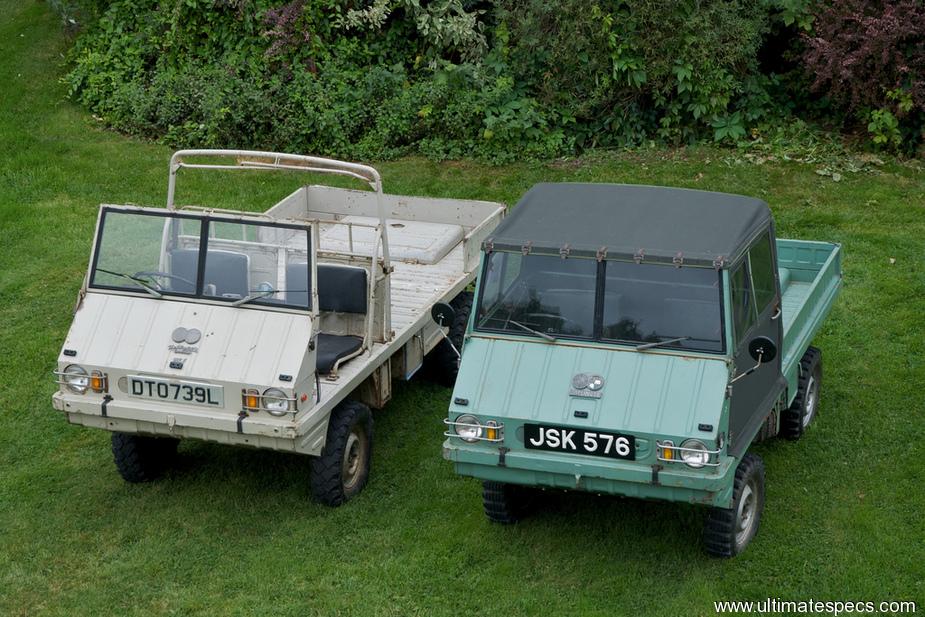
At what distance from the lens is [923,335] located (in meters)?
11.0

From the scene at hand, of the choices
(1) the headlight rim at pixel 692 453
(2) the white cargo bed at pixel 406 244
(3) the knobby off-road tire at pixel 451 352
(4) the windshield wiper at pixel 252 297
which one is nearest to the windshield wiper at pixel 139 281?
(4) the windshield wiper at pixel 252 297

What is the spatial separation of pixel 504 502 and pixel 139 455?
2.72 meters

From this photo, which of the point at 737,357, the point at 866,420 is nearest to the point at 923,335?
the point at 866,420

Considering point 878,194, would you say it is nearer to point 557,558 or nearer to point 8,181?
point 557,558

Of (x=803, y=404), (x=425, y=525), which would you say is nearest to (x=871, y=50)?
(x=803, y=404)

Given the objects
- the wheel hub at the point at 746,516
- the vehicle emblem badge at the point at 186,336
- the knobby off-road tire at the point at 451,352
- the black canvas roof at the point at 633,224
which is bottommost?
the knobby off-road tire at the point at 451,352

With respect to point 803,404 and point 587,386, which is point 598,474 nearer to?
point 587,386

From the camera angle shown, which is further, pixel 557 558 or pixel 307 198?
pixel 307 198

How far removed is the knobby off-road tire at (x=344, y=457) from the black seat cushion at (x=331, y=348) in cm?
34

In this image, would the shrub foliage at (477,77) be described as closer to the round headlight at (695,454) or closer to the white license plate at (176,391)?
the white license plate at (176,391)

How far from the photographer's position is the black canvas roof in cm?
759

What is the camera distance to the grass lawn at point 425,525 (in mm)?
7516

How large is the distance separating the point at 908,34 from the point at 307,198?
23.5 feet

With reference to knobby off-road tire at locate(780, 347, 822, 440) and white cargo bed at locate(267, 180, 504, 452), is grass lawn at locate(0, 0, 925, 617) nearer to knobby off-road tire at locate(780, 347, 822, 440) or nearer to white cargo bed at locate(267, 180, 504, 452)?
knobby off-road tire at locate(780, 347, 822, 440)
